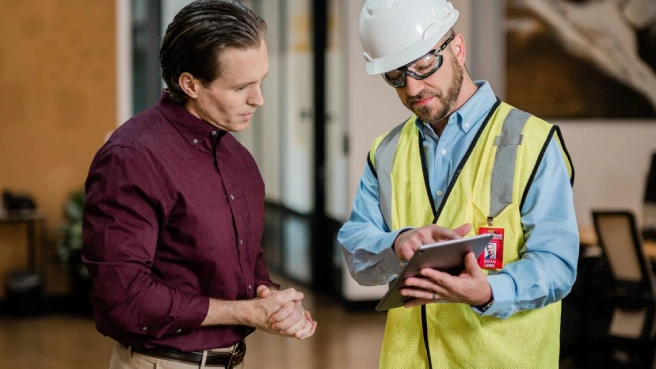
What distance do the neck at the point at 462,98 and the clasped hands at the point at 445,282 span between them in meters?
0.35

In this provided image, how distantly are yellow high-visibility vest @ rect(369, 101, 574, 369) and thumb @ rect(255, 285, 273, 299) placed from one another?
31cm

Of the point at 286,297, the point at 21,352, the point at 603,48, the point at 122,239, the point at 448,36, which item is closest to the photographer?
the point at 122,239

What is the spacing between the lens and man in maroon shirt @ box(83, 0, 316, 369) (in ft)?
6.02

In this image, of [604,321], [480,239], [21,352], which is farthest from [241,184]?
[604,321]

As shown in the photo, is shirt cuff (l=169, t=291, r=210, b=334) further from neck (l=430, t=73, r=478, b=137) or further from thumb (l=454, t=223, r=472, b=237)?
neck (l=430, t=73, r=478, b=137)

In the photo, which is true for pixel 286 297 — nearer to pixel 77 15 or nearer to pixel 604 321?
pixel 604 321

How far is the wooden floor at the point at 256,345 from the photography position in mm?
5562

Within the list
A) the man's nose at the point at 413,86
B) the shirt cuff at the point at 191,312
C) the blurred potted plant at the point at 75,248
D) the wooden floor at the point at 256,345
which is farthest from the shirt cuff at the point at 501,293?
the blurred potted plant at the point at 75,248

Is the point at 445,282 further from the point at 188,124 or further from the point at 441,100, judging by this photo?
the point at 188,124

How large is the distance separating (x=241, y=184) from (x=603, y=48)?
5971 mm

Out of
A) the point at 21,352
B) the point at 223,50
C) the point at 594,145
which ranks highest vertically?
the point at 223,50

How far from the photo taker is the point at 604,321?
6.24m

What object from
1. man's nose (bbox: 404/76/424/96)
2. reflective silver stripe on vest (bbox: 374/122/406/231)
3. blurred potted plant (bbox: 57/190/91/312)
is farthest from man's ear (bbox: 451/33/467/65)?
blurred potted plant (bbox: 57/190/91/312)

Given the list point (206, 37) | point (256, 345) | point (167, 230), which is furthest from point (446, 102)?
point (256, 345)
